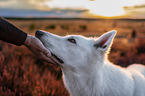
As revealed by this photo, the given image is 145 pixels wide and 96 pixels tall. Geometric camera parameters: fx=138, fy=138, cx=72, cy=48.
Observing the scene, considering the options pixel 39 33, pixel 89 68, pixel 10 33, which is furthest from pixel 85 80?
pixel 10 33

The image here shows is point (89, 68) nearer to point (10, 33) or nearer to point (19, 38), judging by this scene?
point (19, 38)

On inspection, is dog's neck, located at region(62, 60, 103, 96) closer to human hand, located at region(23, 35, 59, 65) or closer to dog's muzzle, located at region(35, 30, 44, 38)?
human hand, located at region(23, 35, 59, 65)

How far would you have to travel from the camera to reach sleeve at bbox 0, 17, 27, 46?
2.19m

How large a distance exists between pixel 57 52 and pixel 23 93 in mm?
1495

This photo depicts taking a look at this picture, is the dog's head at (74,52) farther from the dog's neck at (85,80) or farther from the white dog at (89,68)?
the dog's neck at (85,80)

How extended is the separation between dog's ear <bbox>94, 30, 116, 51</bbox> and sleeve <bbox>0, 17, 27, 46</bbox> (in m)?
1.31

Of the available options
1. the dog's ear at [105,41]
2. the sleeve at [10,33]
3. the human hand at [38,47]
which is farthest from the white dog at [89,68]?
the sleeve at [10,33]

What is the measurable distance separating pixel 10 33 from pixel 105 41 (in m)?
1.60

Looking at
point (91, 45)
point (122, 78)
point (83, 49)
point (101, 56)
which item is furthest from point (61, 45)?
point (122, 78)

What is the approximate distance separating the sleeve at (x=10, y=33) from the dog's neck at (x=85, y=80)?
0.99 metres

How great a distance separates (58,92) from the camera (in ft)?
11.5

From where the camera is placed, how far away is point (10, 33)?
2236mm

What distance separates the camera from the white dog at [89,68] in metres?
2.40

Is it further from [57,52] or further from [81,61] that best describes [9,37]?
[81,61]
